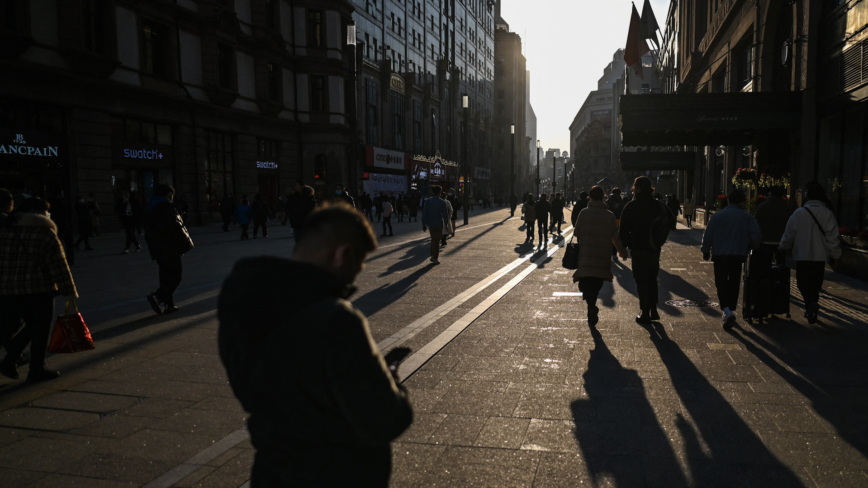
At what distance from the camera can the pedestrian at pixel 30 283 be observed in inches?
203

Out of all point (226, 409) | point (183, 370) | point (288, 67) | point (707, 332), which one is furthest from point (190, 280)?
point (288, 67)

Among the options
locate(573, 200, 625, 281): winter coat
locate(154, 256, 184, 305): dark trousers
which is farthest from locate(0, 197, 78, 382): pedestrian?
locate(573, 200, 625, 281): winter coat

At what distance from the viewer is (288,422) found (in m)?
1.70

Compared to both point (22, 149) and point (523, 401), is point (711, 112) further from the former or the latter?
point (22, 149)

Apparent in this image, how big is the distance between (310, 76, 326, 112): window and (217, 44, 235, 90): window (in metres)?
8.11

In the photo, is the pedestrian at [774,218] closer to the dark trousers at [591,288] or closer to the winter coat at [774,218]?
the winter coat at [774,218]

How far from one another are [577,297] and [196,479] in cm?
724

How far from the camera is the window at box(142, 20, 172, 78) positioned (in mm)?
25391

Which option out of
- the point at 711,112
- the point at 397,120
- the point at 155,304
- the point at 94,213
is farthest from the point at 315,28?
the point at 155,304

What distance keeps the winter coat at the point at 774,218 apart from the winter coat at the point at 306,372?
970cm

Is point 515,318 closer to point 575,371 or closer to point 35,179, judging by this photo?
point 575,371

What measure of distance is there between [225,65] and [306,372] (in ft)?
105

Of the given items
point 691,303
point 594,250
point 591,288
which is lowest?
point 691,303

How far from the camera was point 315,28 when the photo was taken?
38344 millimetres
